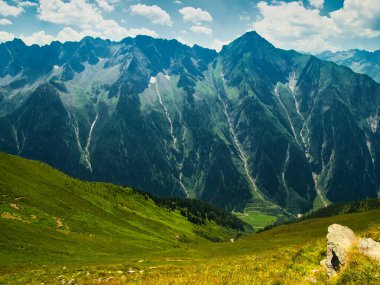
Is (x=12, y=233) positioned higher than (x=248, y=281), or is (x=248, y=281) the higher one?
(x=248, y=281)

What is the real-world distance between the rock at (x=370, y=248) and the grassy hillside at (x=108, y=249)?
16.7 inches

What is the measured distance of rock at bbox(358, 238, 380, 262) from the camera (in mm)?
16003

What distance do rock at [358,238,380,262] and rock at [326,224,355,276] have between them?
2.15ft

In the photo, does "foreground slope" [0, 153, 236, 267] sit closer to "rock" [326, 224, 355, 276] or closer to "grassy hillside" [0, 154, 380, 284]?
"grassy hillside" [0, 154, 380, 284]

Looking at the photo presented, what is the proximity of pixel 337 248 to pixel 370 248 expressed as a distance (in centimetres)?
157

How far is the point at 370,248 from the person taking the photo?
53.9ft

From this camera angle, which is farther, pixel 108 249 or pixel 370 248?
pixel 108 249

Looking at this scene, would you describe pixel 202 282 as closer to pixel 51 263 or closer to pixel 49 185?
pixel 51 263

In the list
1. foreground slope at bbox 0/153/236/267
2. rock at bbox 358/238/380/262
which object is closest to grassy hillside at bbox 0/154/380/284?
foreground slope at bbox 0/153/236/267

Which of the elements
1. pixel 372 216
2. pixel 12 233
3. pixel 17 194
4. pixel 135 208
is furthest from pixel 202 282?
pixel 135 208

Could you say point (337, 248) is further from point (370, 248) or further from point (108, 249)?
point (108, 249)

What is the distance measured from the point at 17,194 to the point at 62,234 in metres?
26.3

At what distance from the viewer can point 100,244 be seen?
91.8 meters

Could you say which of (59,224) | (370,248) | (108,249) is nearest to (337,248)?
(370,248)
